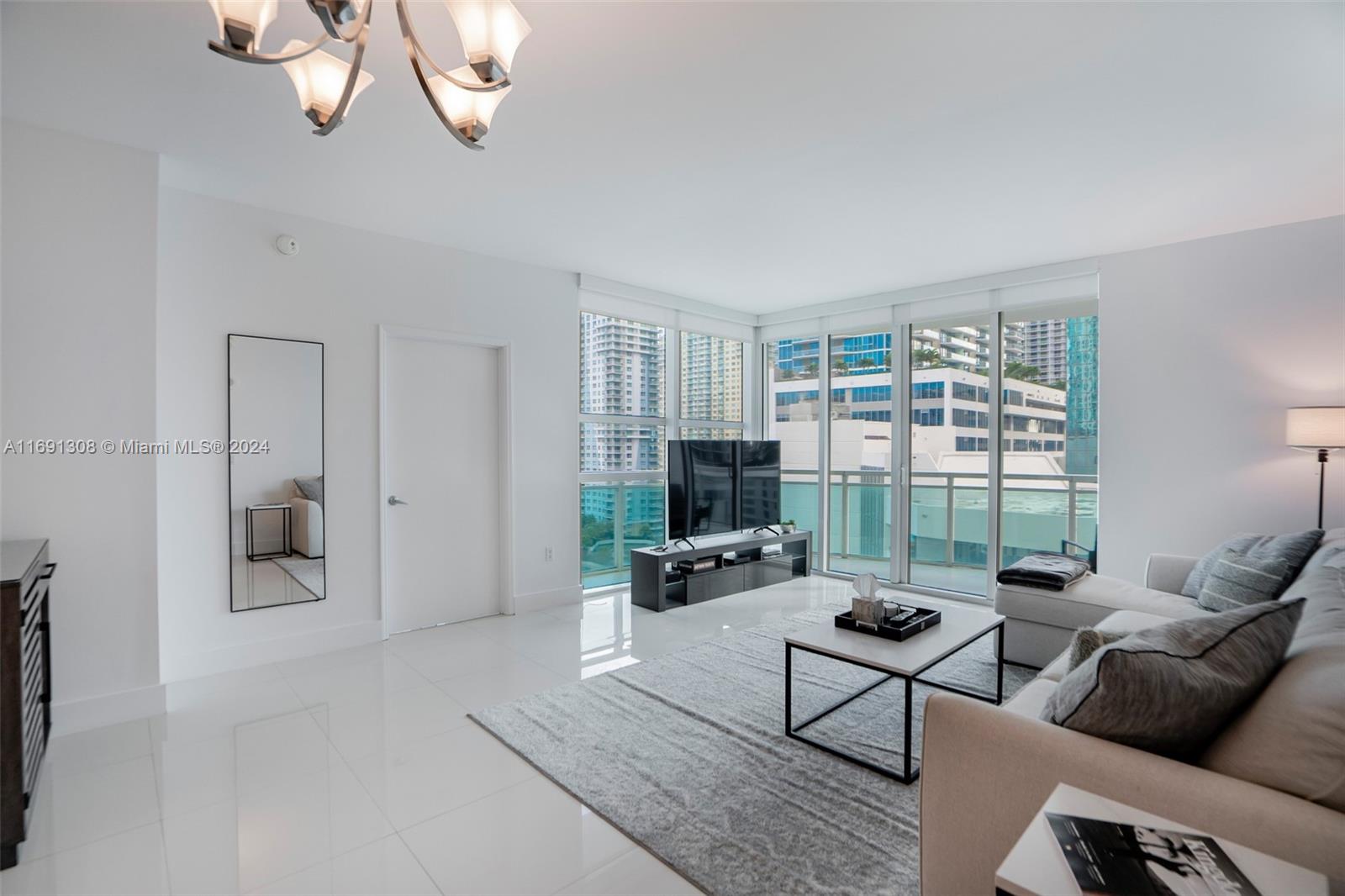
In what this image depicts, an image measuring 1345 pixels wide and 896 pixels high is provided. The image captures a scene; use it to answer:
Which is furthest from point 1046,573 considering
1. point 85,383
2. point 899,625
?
point 85,383

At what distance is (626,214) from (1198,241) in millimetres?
3602

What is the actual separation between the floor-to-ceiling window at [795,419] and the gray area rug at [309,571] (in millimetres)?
4029

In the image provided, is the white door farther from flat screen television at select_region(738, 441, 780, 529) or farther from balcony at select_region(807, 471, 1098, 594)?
balcony at select_region(807, 471, 1098, 594)

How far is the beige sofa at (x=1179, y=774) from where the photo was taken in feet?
3.66

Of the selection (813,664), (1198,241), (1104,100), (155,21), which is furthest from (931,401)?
(155,21)

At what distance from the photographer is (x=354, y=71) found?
1572mm

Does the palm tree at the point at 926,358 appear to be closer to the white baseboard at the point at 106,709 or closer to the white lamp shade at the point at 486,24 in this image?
the white lamp shade at the point at 486,24

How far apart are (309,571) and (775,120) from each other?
3.50 m

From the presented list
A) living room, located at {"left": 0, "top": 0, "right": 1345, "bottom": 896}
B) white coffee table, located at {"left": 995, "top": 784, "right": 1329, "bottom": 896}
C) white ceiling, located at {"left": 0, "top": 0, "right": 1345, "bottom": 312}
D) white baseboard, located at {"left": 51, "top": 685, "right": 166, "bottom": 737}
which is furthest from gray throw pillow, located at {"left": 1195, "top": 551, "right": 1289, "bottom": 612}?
white baseboard, located at {"left": 51, "top": 685, "right": 166, "bottom": 737}

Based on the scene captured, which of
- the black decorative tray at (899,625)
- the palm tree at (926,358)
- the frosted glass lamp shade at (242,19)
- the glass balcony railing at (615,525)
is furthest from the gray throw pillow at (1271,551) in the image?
the frosted glass lamp shade at (242,19)

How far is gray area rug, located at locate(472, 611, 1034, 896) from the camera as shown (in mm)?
1890

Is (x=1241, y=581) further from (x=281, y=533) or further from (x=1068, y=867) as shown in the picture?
(x=281, y=533)

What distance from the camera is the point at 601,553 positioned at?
17.9 ft

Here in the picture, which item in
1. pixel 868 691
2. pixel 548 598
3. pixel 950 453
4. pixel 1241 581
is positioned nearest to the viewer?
pixel 1241 581
